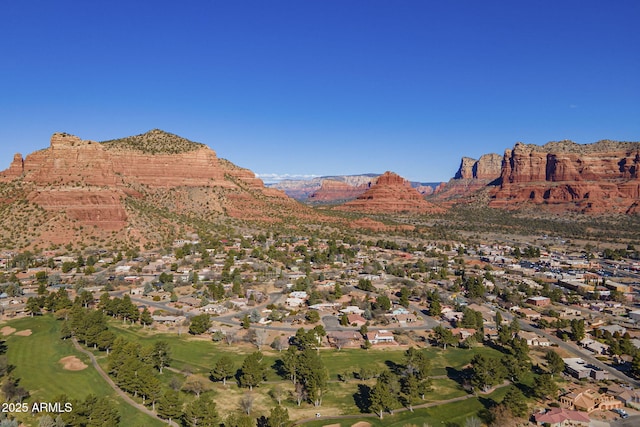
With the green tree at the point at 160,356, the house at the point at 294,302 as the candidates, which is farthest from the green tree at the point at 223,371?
the house at the point at 294,302

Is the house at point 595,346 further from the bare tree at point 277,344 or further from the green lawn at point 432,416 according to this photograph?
the bare tree at point 277,344

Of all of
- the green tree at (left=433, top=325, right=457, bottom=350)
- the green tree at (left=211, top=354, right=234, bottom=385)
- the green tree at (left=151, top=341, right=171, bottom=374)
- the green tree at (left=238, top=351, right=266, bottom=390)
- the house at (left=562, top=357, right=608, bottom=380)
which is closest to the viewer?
the green tree at (left=238, top=351, right=266, bottom=390)

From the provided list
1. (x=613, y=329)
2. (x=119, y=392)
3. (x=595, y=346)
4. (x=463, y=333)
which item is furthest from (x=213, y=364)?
(x=613, y=329)

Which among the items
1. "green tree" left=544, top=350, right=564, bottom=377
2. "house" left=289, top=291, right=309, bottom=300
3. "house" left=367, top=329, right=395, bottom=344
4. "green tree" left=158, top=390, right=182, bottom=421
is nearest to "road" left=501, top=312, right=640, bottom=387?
"green tree" left=544, top=350, right=564, bottom=377

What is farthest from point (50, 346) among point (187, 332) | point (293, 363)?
point (293, 363)

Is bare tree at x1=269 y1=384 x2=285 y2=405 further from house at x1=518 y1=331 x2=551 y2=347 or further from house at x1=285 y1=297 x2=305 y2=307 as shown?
house at x1=518 y1=331 x2=551 y2=347
